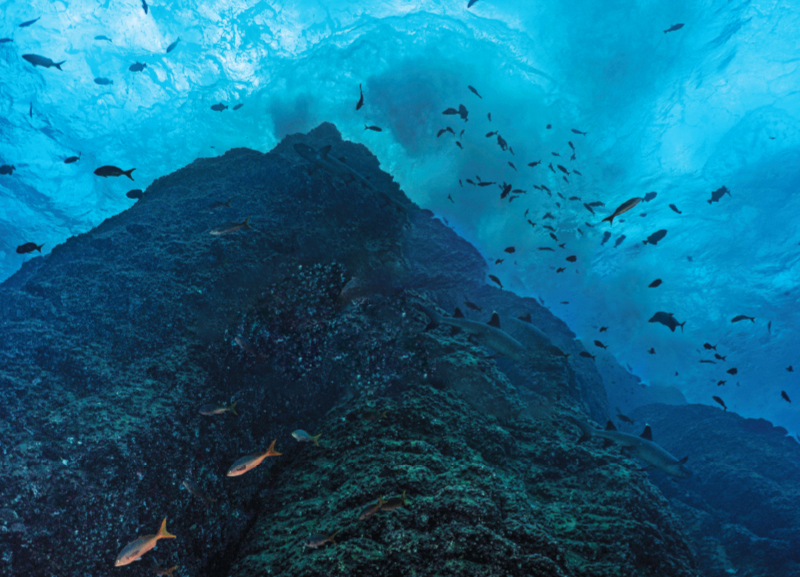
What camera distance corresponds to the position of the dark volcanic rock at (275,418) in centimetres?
319

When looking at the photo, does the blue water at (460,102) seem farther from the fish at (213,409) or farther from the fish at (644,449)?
the fish at (213,409)

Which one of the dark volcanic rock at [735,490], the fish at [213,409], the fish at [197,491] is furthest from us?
the dark volcanic rock at [735,490]

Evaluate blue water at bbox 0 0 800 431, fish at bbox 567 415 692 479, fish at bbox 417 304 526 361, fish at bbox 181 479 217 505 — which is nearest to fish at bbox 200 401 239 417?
fish at bbox 181 479 217 505

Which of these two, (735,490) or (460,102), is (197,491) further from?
(460,102)

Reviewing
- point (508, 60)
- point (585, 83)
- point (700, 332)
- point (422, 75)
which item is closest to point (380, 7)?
point (422, 75)

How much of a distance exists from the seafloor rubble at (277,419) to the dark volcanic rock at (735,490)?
4588mm

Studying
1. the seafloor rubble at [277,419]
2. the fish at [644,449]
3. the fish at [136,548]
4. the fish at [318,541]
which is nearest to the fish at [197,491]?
the seafloor rubble at [277,419]

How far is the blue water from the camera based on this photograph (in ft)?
49.9

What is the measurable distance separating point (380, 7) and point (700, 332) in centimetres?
4838

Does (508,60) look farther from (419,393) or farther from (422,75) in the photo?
(419,393)

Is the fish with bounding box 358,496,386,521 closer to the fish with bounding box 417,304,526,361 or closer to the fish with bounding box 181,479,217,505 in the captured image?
the fish with bounding box 181,479,217,505

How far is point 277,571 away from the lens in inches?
117

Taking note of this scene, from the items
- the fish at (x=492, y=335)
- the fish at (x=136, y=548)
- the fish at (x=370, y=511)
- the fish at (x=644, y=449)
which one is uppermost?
the fish at (x=492, y=335)

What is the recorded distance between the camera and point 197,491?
393 cm
